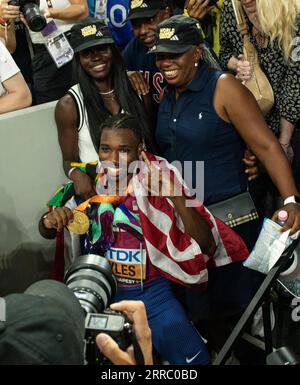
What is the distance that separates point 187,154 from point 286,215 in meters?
0.46

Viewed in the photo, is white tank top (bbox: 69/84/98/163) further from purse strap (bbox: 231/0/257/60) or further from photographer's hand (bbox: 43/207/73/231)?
purse strap (bbox: 231/0/257/60)

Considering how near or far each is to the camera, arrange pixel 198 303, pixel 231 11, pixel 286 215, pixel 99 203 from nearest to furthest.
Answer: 1. pixel 286 215
2. pixel 99 203
3. pixel 198 303
4. pixel 231 11

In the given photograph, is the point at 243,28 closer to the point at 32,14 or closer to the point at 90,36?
the point at 90,36

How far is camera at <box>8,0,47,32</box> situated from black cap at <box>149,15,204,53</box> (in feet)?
2.43

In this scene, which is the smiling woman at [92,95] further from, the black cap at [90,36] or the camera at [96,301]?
the camera at [96,301]

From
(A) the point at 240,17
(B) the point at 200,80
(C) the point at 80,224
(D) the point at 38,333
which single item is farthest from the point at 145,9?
(D) the point at 38,333

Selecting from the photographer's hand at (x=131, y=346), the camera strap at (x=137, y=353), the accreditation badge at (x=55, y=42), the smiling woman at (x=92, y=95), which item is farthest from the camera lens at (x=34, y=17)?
the camera strap at (x=137, y=353)

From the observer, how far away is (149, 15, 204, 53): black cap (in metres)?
2.50

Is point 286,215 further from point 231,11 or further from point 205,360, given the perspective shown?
point 231,11

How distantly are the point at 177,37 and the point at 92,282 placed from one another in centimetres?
100

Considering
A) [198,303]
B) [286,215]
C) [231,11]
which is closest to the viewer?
[286,215]

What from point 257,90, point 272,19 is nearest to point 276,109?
point 257,90

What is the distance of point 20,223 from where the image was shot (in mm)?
3061

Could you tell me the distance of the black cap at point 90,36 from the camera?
2695 millimetres
